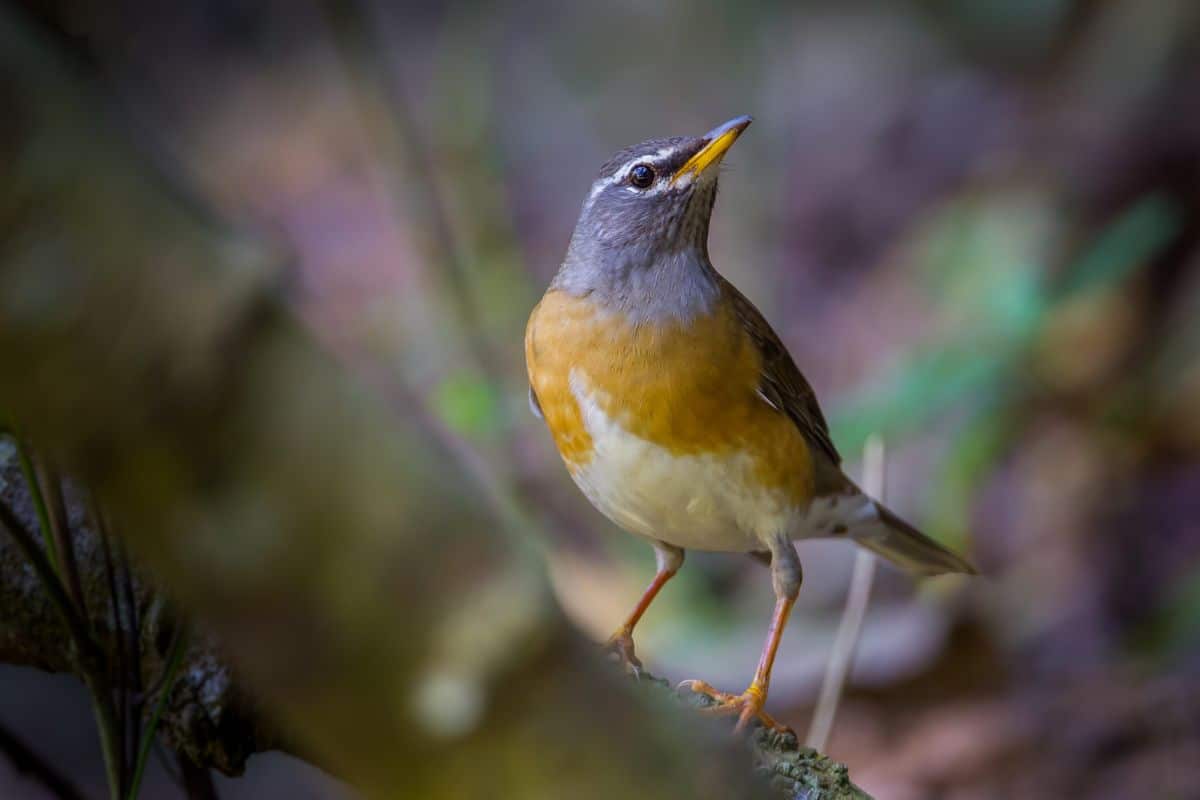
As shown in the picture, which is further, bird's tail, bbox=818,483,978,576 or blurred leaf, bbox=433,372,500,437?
blurred leaf, bbox=433,372,500,437

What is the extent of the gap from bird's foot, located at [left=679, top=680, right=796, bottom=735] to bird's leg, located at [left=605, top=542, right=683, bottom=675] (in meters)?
0.19

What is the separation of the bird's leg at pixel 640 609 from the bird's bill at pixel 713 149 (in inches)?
48.3

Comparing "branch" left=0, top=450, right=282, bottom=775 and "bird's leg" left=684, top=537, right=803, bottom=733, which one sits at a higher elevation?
"branch" left=0, top=450, right=282, bottom=775

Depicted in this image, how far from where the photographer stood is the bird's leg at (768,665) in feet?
11.6

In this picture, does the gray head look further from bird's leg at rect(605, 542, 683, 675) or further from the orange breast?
bird's leg at rect(605, 542, 683, 675)

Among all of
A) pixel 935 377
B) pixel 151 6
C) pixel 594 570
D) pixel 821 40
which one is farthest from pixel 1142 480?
pixel 151 6

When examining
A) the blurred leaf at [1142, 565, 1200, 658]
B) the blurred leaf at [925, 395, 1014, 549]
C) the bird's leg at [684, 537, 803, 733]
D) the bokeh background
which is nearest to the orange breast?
the bird's leg at [684, 537, 803, 733]

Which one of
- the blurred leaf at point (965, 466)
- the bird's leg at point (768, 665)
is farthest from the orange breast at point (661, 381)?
the blurred leaf at point (965, 466)

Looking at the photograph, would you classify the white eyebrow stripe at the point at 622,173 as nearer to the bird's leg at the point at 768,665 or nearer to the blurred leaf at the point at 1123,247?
the bird's leg at the point at 768,665

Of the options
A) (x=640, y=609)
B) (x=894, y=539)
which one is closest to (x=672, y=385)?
(x=640, y=609)

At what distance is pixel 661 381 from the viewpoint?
143 inches

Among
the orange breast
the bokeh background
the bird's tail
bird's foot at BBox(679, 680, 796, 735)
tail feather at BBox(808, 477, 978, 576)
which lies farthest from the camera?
the bokeh background

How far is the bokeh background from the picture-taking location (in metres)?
6.14

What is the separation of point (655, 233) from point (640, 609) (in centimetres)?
117
